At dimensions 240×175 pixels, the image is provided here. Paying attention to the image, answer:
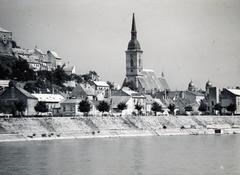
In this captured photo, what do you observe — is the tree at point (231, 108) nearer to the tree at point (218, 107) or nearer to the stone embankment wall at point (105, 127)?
the tree at point (218, 107)

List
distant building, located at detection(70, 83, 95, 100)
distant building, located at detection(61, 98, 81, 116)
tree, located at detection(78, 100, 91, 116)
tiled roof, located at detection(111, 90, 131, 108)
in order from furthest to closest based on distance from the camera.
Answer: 1. distant building, located at detection(70, 83, 95, 100)
2. tiled roof, located at detection(111, 90, 131, 108)
3. distant building, located at detection(61, 98, 81, 116)
4. tree, located at detection(78, 100, 91, 116)

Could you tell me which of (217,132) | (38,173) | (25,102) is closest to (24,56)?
(25,102)

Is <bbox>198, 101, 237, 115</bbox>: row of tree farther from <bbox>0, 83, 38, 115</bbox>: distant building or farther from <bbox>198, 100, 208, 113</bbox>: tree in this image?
<bbox>0, 83, 38, 115</bbox>: distant building

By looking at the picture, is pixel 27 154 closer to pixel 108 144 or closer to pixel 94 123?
pixel 108 144

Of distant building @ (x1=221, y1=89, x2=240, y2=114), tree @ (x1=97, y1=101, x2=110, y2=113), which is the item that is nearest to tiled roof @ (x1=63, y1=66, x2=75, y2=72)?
distant building @ (x1=221, y1=89, x2=240, y2=114)

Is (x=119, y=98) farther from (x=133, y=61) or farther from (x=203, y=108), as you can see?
(x=133, y=61)
